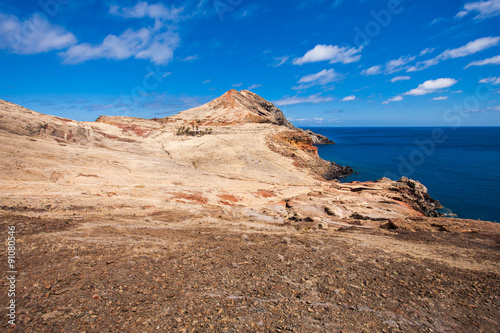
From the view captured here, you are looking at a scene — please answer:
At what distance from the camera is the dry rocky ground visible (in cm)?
596

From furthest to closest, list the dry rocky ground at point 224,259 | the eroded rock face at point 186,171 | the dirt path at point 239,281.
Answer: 1. the eroded rock face at point 186,171
2. the dry rocky ground at point 224,259
3. the dirt path at point 239,281

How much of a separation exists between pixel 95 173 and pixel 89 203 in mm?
8427

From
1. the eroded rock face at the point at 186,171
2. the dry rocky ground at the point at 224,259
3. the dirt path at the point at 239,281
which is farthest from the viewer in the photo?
the eroded rock face at the point at 186,171

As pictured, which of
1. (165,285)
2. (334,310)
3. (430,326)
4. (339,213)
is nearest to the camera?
(430,326)

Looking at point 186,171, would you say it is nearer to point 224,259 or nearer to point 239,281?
point 224,259

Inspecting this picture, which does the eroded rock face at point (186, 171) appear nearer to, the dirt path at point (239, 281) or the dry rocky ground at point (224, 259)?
the dry rocky ground at point (224, 259)

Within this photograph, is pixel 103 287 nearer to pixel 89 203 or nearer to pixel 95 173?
pixel 89 203

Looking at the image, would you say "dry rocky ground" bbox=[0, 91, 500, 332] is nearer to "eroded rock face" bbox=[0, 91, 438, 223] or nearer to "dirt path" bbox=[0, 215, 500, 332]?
"dirt path" bbox=[0, 215, 500, 332]

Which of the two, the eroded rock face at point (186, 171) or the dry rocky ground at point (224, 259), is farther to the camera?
the eroded rock face at point (186, 171)

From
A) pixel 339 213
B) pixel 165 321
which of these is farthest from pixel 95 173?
pixel 339 213

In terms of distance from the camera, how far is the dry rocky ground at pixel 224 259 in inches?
235

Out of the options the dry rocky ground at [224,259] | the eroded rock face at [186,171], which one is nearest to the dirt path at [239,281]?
the dry rocky ground at [224,259]

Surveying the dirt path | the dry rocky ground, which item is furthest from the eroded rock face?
the dirt path

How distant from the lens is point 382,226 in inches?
573
